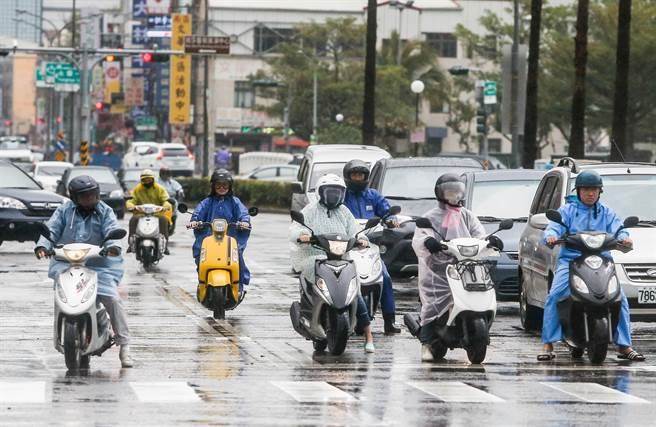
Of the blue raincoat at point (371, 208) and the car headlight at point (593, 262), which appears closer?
the car headlight at point (593, 262)

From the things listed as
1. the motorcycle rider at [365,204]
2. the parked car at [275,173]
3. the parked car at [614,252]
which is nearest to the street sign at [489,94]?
the parked car at [275,173]

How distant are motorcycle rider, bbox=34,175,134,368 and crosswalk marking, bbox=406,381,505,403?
247 centimetres

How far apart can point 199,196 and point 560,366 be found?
46.1 m

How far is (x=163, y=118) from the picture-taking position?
126 metres

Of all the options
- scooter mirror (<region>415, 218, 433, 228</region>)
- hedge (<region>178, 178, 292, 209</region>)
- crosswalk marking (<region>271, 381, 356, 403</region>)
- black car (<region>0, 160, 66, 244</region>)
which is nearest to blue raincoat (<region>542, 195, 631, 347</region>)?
scooter mirror (<region>415, 218, 433, 228</region>)

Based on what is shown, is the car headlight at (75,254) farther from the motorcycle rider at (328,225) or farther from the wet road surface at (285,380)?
the motorcycle rider at (328,225)

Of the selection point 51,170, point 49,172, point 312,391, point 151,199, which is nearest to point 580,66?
point 151,199

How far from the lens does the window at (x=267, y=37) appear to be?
120 m

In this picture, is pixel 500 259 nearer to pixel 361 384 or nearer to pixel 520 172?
pixel 520 172

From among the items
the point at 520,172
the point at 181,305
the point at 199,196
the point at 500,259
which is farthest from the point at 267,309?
the point at 199,196

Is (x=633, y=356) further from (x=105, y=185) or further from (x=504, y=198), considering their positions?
(x=105, y=185)

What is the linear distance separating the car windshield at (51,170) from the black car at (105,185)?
9.14m

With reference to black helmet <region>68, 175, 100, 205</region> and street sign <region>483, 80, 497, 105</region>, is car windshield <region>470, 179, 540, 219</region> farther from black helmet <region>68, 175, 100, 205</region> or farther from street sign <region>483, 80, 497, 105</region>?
street sign <region>483, 80, 497, 105</region>

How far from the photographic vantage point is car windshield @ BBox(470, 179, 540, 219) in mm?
21688
